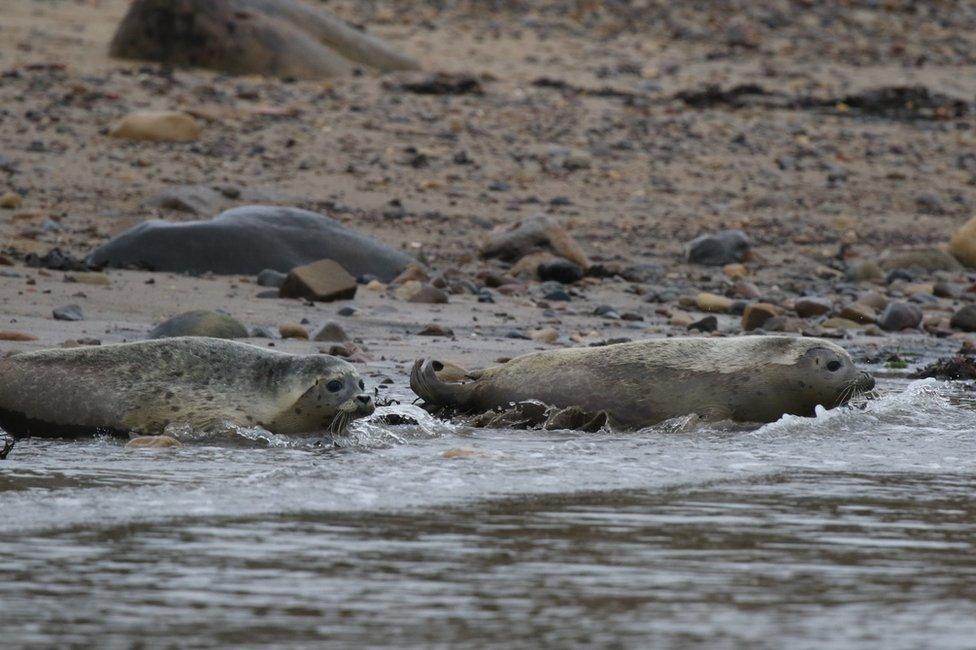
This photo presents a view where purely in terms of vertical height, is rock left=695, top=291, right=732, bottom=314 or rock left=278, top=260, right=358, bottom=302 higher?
rock left=278, top=260, right=358, bottom=302

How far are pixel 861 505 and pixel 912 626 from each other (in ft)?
5.02

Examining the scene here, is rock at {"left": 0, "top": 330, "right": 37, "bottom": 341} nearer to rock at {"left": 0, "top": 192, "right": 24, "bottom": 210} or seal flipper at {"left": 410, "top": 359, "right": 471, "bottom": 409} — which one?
seal flipper at {"left": 410, "top": 359, "right": 471, "bottom": 409}

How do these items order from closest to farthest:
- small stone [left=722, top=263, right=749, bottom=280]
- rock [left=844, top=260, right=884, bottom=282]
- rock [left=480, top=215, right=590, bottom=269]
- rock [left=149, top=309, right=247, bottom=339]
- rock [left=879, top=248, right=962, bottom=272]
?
rock [left=149, top=309, right=247, bottom=339], rock [left=480, top=215, right=590, bottom=269], small stone [left=722, top=263, right=749, bottom=280], rock [left=844, top=260, right=884, bottom=282], rock [left=879, top=248, right=962, bottom=272]

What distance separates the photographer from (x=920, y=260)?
38.5 feet

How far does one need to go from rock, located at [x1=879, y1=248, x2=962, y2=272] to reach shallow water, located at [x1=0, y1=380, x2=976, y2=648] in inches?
208

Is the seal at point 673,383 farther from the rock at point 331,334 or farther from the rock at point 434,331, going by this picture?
the rock at point 434,331

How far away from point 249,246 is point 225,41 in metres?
5.09

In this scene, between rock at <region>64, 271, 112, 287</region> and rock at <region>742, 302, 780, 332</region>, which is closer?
rock at <region>64, 271, 112, 287</region>

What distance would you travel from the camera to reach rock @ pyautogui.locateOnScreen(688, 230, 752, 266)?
37.2 ft

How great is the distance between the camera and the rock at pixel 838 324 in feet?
31.5

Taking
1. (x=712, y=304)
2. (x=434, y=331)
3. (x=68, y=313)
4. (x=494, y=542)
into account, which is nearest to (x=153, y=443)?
(x=494, y=542)

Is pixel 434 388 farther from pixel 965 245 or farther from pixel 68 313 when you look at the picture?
pixel 965 245

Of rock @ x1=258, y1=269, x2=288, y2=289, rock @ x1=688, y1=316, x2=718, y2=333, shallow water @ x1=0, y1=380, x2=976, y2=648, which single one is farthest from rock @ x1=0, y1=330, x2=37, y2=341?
rock @ x1=688, y1=316, x2=718, y2=333

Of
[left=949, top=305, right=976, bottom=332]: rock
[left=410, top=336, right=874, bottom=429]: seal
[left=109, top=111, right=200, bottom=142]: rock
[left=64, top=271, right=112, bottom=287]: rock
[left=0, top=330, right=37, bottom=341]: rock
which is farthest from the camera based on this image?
[left=109, top=111, right=200, bottom=142]: rock
